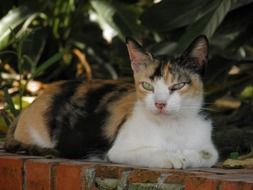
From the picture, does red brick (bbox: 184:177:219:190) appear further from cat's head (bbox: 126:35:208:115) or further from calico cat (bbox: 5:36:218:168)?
cat's head (bbox: 126:35:208:115)

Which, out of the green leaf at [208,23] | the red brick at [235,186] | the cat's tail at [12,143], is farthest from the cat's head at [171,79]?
the cat's tail at [12,143]

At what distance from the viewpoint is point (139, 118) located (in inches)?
111

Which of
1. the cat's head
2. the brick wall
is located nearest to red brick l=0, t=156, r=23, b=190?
the brick wall

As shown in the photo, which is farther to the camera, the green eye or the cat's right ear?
the cat's right ear

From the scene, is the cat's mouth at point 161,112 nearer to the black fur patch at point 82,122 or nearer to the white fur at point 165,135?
the white fur at point 165,135

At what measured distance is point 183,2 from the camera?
3.65 meters

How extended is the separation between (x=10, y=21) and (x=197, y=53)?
2159mm

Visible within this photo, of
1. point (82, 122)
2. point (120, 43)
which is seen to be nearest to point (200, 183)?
point (82, 122)

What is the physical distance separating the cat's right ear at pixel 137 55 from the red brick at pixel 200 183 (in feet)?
2.15

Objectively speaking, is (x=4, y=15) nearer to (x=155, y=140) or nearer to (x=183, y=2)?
(x=183, y=2)

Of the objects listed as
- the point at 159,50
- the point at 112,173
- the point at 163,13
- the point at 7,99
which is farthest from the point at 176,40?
the point at 112,173

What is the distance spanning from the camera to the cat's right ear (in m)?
2.85

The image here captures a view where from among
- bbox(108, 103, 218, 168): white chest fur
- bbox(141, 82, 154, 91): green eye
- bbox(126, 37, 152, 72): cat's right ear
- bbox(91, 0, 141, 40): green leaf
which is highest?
bbox(91, 0, 141, 40): green leaf

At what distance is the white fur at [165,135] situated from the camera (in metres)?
2.69
